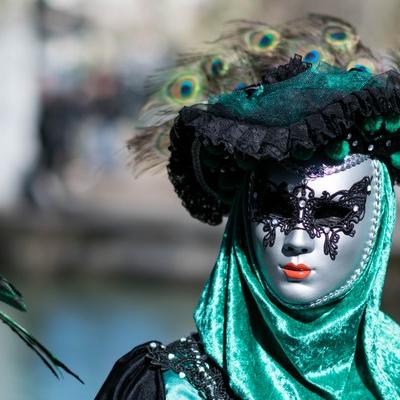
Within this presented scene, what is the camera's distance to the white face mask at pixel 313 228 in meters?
3.37

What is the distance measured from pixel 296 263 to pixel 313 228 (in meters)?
0.10

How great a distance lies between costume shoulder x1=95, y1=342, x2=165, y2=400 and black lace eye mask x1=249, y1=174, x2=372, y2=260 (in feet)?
1.38

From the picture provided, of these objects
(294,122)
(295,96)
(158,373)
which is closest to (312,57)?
(295,96)

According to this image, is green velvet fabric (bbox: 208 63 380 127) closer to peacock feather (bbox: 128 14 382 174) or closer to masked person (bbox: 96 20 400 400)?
masked person (bbox: 96 20 400 400)

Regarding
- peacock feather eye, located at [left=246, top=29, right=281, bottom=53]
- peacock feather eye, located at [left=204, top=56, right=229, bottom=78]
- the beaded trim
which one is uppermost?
peacock feather eye, located at [left=246, top=29, right=281, bottom=53]

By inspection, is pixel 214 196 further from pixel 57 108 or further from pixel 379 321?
pixel 57 108

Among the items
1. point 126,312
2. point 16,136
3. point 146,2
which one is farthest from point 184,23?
point 126,312

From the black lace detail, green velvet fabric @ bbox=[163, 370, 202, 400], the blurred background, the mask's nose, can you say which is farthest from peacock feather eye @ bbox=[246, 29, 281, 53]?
green velvet fabric @ bbox=[163, 370, 202, 400]

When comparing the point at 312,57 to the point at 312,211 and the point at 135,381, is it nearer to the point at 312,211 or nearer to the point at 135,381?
the point at 312,211

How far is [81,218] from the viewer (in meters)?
14.1

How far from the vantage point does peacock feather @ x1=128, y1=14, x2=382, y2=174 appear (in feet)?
12.7

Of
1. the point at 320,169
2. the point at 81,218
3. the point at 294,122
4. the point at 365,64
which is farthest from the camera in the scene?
the point at 81,218

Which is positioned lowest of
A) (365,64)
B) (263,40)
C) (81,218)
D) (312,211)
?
(312,211)

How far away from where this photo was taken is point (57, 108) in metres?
18.3
